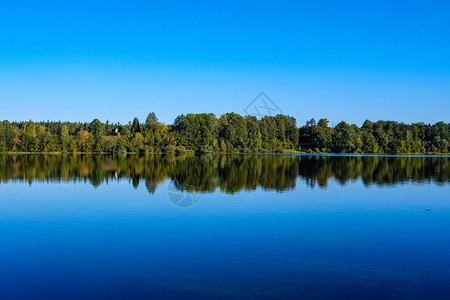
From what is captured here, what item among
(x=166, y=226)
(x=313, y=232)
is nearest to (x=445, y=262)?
(x=313, y=232)

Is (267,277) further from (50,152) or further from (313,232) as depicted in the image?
(50,152)

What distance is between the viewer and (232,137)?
11494cm

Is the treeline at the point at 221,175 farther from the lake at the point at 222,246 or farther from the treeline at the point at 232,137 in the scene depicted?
the treeline at the point at 232,137

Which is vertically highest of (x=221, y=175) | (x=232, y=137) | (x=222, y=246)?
(x=232, y=137)

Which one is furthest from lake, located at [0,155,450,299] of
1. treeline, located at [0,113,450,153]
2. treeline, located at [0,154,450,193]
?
treeline, located at [0,113,450,153]

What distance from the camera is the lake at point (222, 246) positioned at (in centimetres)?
835

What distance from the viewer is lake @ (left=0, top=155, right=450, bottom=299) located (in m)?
8.35

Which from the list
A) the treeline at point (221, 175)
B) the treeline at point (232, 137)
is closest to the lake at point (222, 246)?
the treeline at point (221, 175)

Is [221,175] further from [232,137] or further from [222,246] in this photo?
[232,137]

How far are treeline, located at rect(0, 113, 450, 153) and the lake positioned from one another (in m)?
83.2

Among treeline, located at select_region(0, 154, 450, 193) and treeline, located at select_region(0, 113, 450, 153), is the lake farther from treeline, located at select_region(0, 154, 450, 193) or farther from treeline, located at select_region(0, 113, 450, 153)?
treeline, located at select_region(0, 113, 450, 153)

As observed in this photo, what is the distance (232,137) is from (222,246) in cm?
10357

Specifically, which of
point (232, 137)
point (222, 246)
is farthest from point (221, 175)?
point (232, 137)

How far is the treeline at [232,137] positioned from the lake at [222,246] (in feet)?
273
